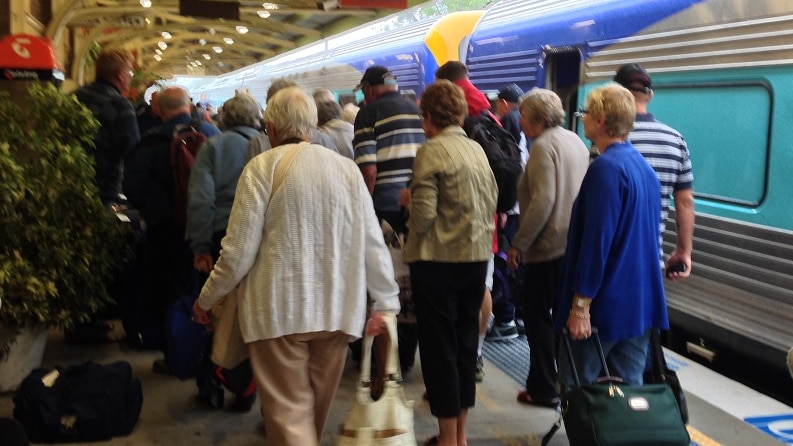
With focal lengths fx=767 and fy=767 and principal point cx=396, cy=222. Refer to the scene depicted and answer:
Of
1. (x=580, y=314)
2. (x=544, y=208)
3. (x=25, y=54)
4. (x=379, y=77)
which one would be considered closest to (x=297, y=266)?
(x=580, y=314)

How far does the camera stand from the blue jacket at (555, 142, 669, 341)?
9.80 ft

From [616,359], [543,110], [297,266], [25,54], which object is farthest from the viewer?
[25,54]

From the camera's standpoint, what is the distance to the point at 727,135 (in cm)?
417

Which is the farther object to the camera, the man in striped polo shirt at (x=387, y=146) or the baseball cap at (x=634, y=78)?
the man in striped polo shirt at (x=387, y=146)

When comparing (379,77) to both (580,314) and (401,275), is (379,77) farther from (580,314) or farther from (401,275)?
(580,314)

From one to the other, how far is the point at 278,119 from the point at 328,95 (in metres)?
2.22

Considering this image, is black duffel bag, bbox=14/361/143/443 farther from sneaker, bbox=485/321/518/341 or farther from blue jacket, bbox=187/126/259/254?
sneaker, bbox=485/321/518/341

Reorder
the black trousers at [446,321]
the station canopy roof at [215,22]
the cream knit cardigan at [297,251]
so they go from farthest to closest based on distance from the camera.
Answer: the station canopy roof at [215,22], the black trousers at [446,321], the cream knit cardigan at [297,251]

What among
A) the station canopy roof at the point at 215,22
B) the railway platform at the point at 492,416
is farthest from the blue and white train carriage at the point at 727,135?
the station canopy roof at the point at 215,22

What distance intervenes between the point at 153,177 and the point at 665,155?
285cm

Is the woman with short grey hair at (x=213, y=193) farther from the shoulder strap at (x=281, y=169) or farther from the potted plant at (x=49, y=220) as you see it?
the shoulder strap at (x=281, y=169)

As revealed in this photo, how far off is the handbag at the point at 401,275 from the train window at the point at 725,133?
1.73 m

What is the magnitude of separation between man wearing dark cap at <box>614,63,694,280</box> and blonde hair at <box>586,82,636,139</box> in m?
0.62

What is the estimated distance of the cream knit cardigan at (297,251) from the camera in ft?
9.18
